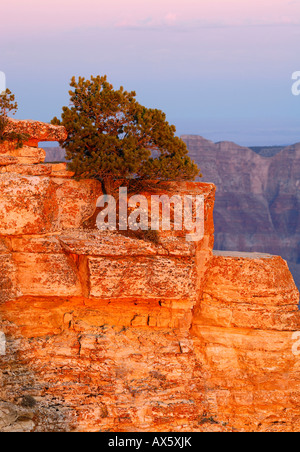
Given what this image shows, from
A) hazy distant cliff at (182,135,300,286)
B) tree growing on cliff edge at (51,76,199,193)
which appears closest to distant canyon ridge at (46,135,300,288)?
hazy distant cliff at (182,135,300,286)

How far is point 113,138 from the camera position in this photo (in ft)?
60.8

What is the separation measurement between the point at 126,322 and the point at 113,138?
545 centimetres

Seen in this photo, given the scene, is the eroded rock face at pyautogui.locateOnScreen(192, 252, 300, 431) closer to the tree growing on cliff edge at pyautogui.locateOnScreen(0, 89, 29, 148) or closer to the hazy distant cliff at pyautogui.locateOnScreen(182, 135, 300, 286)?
the tree growing on cliff edge at pyautogui.locateOnScreen(0, 89, 29, 148)

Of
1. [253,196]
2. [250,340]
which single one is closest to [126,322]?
[250,340]

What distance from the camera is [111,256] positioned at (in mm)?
17234

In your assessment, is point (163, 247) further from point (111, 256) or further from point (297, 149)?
point (297, 149)

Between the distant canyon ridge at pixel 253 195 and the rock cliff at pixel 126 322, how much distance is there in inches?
3263

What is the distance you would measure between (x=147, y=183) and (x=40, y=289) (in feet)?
15.5

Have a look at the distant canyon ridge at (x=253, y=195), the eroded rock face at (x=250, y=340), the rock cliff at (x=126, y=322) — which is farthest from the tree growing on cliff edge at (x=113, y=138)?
the distant canyon ridge at (x=253, y=195)

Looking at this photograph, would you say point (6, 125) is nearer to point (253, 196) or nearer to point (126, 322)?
point (126, 322)

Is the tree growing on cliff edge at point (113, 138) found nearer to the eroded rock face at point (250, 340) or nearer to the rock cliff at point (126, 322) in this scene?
the rock cliff at point (126, 322)

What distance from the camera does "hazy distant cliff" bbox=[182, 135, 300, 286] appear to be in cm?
10494
